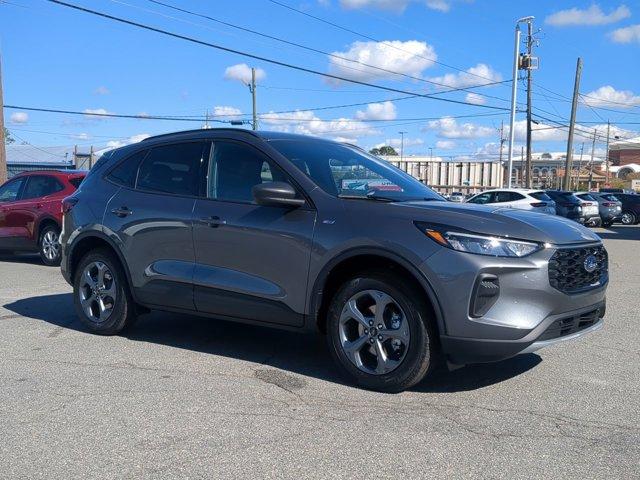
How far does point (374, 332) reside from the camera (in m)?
4.79

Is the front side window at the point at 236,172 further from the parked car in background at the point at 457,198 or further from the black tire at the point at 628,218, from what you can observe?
the black tire at the point at 628,218

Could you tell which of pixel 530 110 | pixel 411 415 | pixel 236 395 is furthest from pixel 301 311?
pixel 530 110

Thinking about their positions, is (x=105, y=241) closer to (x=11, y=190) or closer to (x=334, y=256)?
(x=334, y=256)

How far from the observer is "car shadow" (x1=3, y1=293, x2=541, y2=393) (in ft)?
17.1

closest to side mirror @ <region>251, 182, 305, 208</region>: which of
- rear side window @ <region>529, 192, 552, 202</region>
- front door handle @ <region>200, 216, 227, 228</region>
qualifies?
front door handle @ <region>200, 216, 227, 228</region>

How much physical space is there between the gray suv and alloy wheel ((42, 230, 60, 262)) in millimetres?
6006

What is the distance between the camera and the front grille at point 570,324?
448cm

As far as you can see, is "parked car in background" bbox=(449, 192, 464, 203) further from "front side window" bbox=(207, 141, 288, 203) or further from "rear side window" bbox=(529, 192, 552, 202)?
"rear side window" bbox=(529, 192, 552, 202)

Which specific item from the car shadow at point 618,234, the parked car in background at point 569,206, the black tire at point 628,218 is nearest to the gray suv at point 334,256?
the car shadow at point 618,234

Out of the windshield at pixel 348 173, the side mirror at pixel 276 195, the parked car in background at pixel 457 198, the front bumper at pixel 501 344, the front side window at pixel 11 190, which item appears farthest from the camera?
the front side window at pixel 11 190

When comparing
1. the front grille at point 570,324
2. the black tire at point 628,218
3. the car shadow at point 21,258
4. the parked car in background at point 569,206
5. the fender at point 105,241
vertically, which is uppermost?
the fender at point 105,241

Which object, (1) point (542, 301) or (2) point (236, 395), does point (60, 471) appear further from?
(1) point (542, 301)

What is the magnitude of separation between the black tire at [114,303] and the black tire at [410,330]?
2370 mm

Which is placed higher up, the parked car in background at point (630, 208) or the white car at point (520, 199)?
the white car at point (520, 199)
